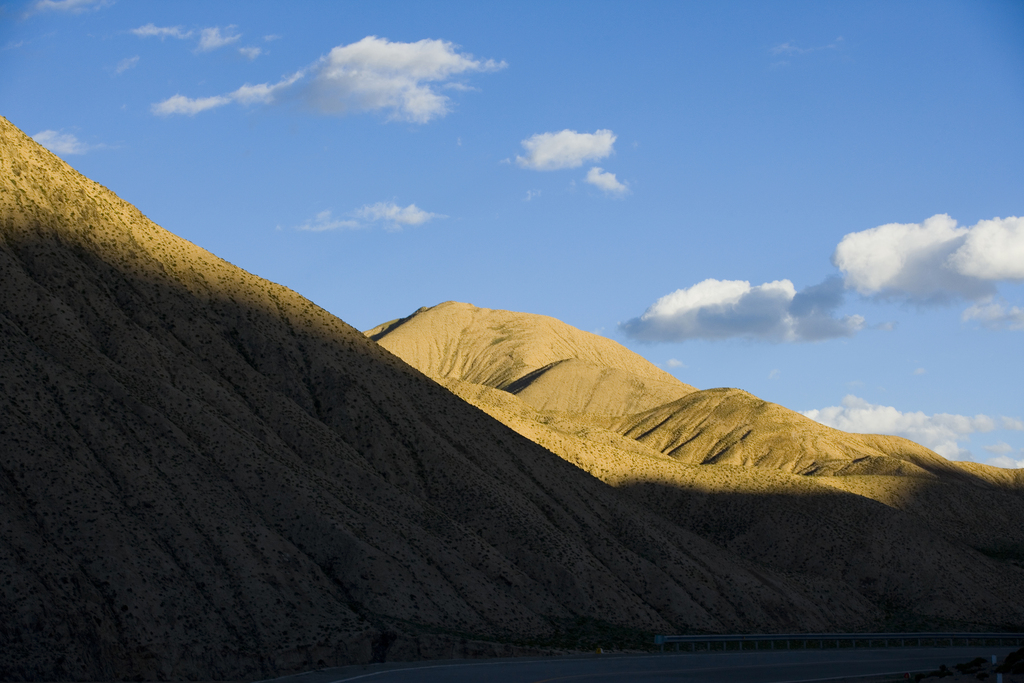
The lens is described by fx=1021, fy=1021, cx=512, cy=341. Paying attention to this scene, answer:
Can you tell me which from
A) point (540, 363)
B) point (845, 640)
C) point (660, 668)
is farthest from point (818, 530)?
point (540, 363)

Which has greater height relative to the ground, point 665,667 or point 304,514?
point 304,514

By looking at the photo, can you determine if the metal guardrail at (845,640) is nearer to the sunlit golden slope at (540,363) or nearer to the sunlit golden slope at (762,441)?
the sunlit golden slope at (762,441)

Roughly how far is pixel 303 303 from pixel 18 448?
29.7 metres

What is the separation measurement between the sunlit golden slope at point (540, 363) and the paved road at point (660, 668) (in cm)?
11242

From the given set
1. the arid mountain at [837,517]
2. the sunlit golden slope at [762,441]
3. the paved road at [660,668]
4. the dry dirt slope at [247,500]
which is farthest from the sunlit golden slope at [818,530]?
the paved road at [660,668]

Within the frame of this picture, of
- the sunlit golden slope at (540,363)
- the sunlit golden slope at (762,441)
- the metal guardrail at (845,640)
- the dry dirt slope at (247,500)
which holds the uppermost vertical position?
the sunlit golden slope at (540,363)

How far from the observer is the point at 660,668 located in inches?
1299

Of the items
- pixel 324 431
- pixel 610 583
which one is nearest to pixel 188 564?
pixel 324 431

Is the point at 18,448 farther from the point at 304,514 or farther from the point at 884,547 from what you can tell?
the point at 884,547

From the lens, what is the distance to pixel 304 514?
41.3 m

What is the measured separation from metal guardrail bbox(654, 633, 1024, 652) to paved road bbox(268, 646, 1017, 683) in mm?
1456

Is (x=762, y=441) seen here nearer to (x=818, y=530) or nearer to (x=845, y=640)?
(x=818, y=530)

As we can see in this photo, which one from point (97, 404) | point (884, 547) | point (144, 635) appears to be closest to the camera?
point (144, 635)

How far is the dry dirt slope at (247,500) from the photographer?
32062 mm
